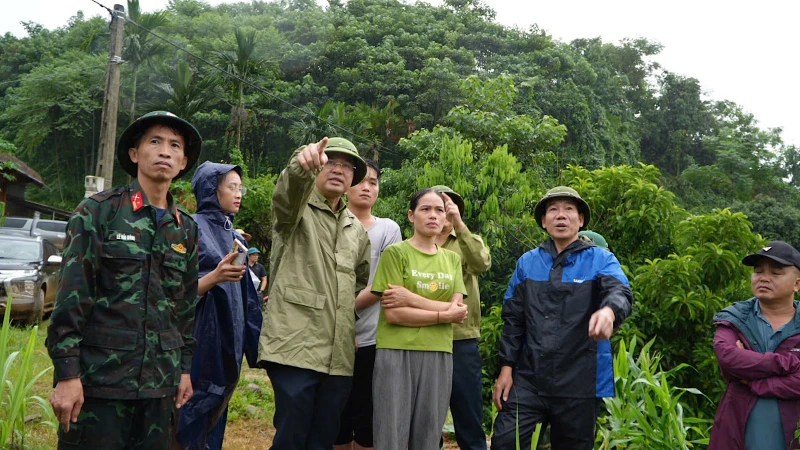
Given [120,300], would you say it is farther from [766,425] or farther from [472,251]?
[766,425]

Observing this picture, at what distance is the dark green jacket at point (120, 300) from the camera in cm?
241

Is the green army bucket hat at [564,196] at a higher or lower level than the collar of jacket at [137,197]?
higher

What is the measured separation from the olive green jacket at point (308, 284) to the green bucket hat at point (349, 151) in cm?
26

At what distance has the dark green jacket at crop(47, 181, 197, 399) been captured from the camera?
2.41 metres

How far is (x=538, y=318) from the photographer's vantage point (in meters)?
3.72

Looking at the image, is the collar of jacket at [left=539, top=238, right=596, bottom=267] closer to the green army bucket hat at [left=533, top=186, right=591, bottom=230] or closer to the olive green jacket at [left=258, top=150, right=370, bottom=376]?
the green army bucket hat at [left=533, top=186, right=591, bottom=230]

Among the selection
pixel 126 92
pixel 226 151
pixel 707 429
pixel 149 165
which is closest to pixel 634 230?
pixel 707 429

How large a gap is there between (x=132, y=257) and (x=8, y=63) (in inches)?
1536

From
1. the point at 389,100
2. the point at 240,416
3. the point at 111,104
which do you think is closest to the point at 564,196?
the point at 240,416

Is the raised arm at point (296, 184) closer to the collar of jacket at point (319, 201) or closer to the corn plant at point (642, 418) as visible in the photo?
the collar of jacket at point (319, 201)

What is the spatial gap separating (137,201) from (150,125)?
1.13ft

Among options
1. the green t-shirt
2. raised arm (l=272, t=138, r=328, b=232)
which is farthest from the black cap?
raised arm (l=272, t=138, r=328, b=232)

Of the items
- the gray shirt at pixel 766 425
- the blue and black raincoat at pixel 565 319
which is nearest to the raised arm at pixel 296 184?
the blue and black raincoat at pixel 565 319

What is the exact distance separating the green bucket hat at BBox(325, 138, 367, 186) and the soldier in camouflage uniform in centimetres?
87
